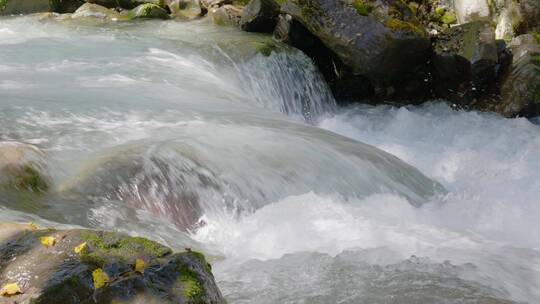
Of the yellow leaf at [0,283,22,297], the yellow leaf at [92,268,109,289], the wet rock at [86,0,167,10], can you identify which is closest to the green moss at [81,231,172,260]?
the yellow leaf at [92,268,109,289]

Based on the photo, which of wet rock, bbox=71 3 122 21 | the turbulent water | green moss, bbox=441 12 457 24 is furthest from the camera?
wet rock, bbox=71 3 122 21

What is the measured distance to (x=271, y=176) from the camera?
501cm

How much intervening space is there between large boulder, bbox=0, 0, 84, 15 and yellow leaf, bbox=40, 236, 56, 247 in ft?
42.4

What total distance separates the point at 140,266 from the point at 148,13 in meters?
11.4

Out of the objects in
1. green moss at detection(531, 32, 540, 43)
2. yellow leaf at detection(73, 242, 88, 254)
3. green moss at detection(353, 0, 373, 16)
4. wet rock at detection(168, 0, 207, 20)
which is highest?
green moss at detection(353, 0, 373, 16)

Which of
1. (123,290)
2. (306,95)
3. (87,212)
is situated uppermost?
(123,290)

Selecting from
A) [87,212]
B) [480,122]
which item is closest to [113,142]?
[87,212]

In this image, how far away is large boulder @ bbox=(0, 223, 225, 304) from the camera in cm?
210

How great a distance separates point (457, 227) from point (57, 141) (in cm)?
342

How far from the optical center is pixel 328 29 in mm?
9297

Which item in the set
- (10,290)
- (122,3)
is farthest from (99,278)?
(122,3)

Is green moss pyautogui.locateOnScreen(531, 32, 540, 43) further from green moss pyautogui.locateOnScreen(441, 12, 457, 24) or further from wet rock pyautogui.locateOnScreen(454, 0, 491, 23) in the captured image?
green moss pyautogui.locateOnScreen(441, 12, 457, 24)

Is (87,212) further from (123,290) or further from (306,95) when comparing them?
(306,95)

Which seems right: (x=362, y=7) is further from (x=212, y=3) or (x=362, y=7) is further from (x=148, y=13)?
(x=148, y=13)
